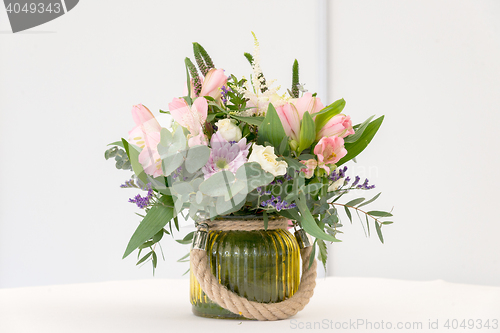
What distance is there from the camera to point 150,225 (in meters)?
0.70

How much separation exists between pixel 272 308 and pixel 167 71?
1.40m

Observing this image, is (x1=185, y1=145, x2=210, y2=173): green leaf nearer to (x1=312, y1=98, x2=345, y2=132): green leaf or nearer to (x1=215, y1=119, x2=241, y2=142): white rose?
(x1=215, y1=119, x2=241, y2=142): white rose

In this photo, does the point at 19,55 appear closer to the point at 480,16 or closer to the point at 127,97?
the point at 127,97

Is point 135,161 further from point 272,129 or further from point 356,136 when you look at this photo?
point 356,136

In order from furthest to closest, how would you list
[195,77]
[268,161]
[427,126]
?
[427,126] < [195,77] < [268,161]

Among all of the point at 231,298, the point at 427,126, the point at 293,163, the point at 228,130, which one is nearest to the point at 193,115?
the point at 228,130

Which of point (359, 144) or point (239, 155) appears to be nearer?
point (239, 155)

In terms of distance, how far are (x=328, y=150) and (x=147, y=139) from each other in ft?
0.86

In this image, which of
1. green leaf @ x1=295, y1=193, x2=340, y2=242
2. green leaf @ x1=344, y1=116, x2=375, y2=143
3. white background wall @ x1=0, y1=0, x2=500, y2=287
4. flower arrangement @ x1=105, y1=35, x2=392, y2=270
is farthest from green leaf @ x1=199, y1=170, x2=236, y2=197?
white background wall @ x1=0, y1=0, x2=500, y2=287

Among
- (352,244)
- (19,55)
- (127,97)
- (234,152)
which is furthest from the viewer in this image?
(352,244)

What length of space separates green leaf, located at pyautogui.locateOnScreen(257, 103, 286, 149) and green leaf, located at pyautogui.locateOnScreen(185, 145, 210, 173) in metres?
0.09

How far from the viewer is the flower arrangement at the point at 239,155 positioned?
657 millimetres

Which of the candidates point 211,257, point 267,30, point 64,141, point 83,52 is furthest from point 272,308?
point 267,30

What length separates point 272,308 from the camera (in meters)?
0.71
